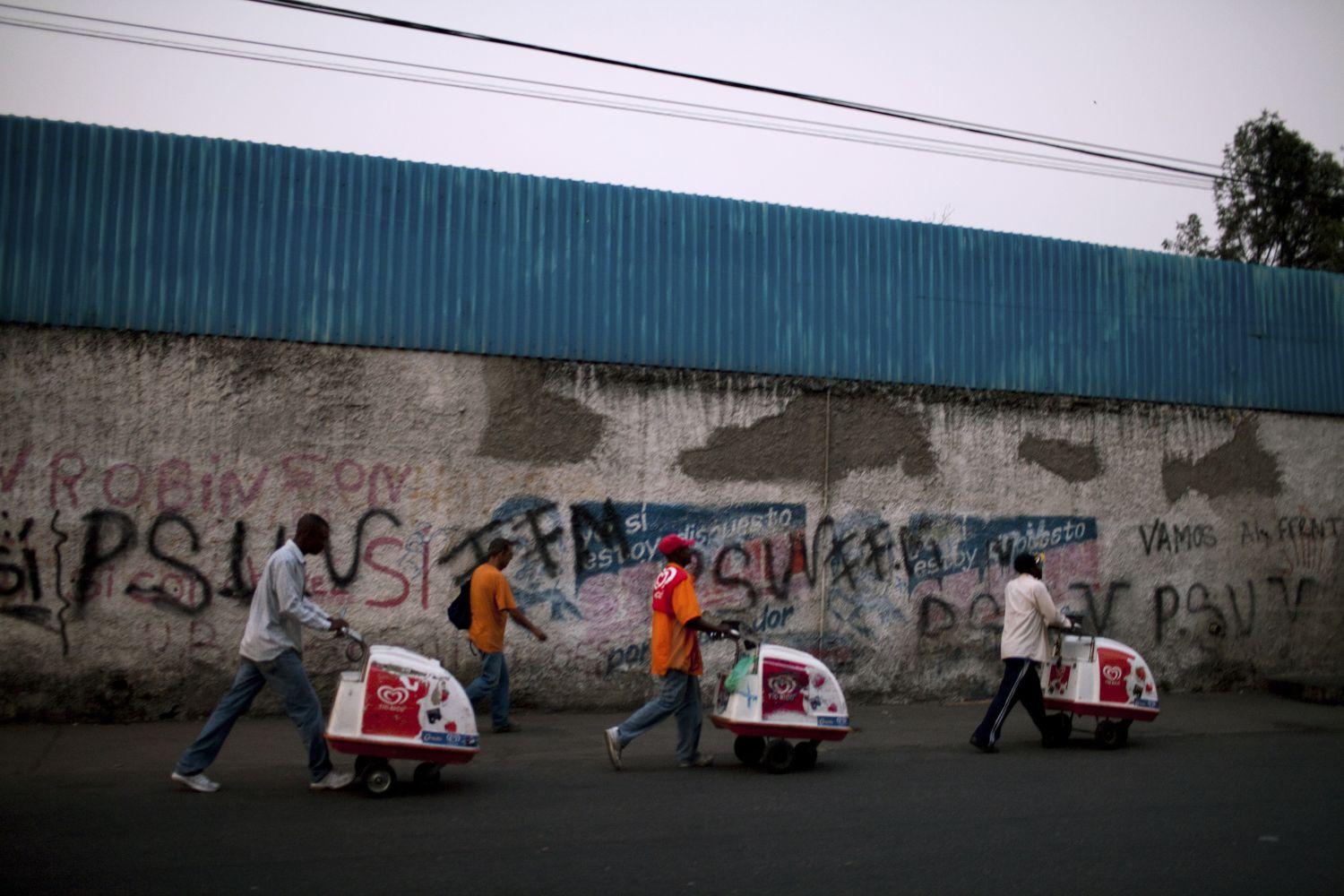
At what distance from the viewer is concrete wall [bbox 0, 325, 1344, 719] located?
9.84 m

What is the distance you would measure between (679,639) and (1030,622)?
10.3 feet

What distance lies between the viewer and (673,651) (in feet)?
26.7

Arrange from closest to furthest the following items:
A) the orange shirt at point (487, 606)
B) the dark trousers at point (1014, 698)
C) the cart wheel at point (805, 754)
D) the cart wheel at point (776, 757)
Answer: the cart wheel at point (776, 757), the cart wheel at point (805, 754), the dark trousers at point (1014, 698), the orange shirt at point (487, 606)

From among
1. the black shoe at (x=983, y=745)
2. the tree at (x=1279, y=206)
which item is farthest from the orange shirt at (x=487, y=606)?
the tree at (x=1279, y=206)

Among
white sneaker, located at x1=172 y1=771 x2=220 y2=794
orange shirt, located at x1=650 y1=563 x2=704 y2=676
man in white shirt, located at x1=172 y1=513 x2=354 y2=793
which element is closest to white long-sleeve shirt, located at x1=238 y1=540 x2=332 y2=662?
man in white shirt, located at x1=172 y1=513 x2=354 y2=793

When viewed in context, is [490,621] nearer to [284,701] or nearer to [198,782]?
[284,701]

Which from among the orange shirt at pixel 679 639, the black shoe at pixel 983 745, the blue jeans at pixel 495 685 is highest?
the orange shirt at pixel 679 639

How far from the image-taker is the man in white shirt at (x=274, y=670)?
7031 millimetres

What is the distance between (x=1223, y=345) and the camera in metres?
14.5

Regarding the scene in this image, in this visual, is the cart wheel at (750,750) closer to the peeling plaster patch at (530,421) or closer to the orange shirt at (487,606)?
the orange shirt at (487,606)

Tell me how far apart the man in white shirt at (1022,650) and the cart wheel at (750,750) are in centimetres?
204

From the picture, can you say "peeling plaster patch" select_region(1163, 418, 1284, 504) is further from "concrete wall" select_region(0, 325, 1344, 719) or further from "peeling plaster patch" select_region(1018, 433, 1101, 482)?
"peeling plaster patch" select_region(1018, 433, 1101, 482)

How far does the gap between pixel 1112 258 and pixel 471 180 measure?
25.9ft

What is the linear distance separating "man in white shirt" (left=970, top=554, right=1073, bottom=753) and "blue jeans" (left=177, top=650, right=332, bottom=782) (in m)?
5.27
